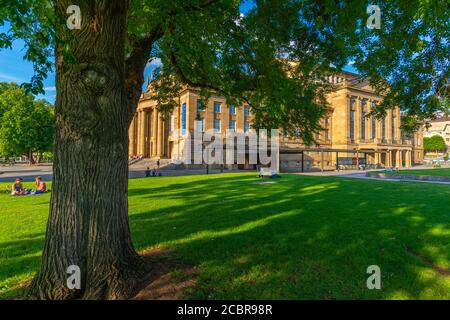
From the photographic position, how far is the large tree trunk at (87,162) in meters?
3.33

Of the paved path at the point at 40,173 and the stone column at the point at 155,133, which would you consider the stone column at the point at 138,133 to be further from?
the paved path at the point at 40,173

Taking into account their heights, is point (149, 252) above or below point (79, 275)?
below

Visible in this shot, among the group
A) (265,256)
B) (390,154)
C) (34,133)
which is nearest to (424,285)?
(265,256)

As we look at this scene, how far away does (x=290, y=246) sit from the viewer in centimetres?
515

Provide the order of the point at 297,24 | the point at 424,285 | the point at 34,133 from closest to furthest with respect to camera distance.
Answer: the point at 424,285
the point at 297,24
the point at 34,133

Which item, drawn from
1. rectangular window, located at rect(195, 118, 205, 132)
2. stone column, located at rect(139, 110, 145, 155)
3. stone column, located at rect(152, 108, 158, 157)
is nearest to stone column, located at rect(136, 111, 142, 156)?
stone column, located at rect(139, 110, 145, 155)

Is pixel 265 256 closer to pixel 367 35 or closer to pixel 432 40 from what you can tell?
pixel 367 35

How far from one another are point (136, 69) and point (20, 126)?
51.8 m

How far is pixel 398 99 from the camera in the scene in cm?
729

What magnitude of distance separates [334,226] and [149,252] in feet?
15.3

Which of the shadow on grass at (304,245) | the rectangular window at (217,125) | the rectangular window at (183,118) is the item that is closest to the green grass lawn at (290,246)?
the shadow on grass at (304,245)

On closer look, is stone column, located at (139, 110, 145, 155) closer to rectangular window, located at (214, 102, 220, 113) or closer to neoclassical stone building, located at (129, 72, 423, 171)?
neoclassical stone building, located at (129, 72, 423, 171)

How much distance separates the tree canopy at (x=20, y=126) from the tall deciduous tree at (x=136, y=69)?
44945 mm

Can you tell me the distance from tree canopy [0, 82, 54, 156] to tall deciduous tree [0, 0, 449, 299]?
4495 cm
